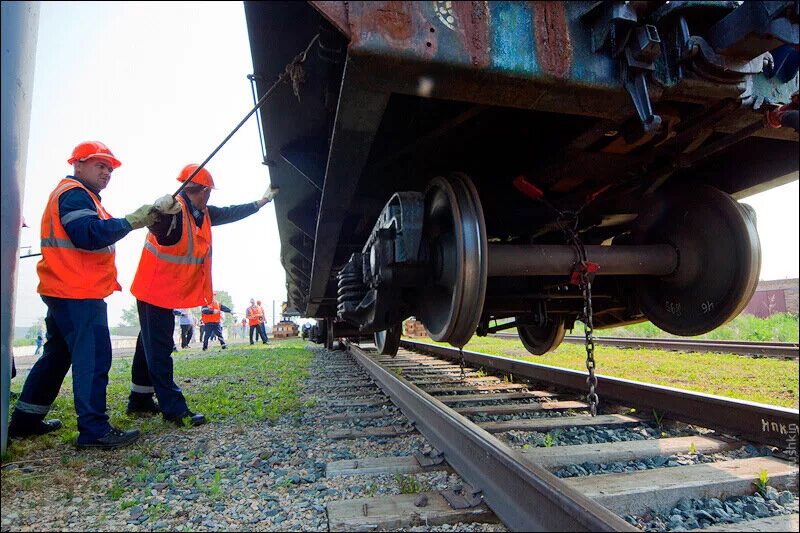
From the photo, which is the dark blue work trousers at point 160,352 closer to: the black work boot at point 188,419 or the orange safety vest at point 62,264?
the black work boot at point 188,419

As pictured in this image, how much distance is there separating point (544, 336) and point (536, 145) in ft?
5.98

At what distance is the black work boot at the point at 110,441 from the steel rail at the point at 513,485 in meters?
1.64

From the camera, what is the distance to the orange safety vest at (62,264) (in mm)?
2471

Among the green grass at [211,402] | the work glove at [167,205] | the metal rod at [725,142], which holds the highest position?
the metal rod at [725,142]

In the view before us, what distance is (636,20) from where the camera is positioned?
1480mm

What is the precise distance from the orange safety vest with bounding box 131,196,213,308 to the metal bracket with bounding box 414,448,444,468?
1767 mm

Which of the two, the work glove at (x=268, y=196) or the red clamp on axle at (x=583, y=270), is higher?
the work glove at (x=268, y=196)

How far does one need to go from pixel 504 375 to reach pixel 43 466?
372cm

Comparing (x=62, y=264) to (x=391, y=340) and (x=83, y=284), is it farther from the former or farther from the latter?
(x=391, y=340)

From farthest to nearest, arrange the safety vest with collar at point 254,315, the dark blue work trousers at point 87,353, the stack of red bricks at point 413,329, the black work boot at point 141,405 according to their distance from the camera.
Result: 1. the safety vest with collar at point 254,315
2. the stack of red bricks at point 413,329
3. the black work boot at point 141,405
4. the dark blue work trousers at point 87,353

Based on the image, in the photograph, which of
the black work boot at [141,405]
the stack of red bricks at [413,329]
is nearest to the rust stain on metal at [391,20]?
the black work boot at [141,405]

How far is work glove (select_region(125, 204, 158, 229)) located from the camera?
8.45 feet

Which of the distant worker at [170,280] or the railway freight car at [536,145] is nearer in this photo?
the railway freight car at [536,145]

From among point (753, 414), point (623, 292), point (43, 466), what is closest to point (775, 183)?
point (623, 292)
